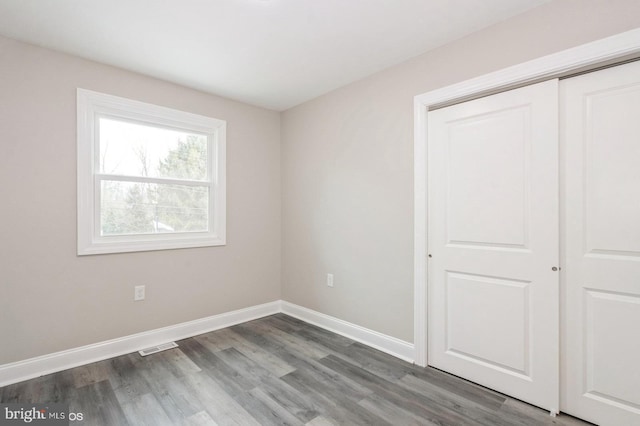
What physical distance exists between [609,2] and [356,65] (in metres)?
1.60

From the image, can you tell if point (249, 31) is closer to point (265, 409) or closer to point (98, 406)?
point (265, 409)

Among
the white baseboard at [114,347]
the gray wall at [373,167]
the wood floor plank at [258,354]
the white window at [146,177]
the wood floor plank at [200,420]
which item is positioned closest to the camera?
the wood floor plank at [200,420]

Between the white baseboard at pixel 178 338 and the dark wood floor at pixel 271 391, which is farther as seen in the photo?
the white baseboard at pixel 178 338

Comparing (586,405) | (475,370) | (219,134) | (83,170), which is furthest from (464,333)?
(83,170)

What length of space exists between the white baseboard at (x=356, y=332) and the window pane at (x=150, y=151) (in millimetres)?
1858

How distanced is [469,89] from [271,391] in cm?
252

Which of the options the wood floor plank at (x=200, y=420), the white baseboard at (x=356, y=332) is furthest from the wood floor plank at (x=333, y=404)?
the white baseboard at (x=356, y=332)

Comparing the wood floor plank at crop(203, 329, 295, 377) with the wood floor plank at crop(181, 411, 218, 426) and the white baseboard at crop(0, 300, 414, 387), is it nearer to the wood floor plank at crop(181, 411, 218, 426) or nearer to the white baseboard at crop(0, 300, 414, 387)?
the white baseboard at crop(0, 300, 414, 387)

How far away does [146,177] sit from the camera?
2.89m

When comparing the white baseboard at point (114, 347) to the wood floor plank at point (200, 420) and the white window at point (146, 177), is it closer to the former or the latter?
the white window at point (146, 177)

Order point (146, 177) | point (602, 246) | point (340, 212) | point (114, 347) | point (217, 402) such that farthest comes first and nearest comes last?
point (340, 212) < point (146, 177) < point (114, 347) < point (217, 402) < point (602, 246)

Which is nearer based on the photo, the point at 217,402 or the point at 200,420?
the point at 200,420

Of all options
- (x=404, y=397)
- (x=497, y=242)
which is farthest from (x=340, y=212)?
(x=404, y=397)

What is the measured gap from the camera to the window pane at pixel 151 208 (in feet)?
8.85
